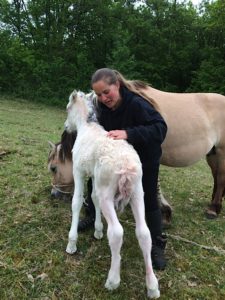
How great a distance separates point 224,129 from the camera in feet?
17.1

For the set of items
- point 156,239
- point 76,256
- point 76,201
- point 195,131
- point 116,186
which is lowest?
point 76,256

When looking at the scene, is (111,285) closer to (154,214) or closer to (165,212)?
(154,214)

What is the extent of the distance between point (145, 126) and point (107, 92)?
47cm

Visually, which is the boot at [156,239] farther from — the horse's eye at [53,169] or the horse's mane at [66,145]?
the horse's eye at [53,169]

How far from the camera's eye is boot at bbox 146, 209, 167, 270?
12.0ft

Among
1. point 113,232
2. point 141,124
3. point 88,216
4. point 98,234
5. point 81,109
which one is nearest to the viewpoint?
point 113,232

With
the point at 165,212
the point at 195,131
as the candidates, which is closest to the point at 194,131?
the point at 195,131

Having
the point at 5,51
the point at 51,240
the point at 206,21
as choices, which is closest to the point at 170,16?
the point at 206,21

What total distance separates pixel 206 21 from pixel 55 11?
42.2 ft

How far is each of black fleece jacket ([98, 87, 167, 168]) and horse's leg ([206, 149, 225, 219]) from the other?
208cm

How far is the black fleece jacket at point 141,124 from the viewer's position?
332cm

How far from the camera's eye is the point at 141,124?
348 cm

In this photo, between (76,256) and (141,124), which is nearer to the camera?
(141,124)

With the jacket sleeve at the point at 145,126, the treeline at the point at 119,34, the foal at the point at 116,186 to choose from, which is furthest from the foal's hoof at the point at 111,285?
the treeline at the point at 119,34
